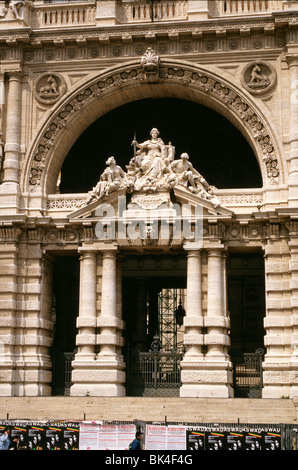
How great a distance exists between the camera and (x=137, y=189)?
29656 mm

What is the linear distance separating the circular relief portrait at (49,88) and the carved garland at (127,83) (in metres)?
0.54

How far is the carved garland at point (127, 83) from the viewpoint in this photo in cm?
2991

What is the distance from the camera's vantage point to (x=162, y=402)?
25984 mm

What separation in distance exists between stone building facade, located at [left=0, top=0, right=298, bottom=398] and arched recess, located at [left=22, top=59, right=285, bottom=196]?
5cm

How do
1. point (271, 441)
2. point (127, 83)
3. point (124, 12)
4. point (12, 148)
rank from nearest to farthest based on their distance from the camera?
point (271, 441)
point (12, 148)
point (127, 83)
point (124, 12)

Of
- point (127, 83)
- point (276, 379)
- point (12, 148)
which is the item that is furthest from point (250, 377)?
point (12, 148)

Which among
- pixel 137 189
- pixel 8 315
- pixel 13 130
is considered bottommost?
pixel 8 315

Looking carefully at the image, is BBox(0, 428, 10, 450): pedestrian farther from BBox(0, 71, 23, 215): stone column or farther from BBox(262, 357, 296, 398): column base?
BBox(0, 71, 23, 215): stone column

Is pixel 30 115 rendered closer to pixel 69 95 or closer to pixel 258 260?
pixel 69 95

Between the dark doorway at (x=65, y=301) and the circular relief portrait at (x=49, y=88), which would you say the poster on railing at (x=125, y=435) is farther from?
the circular relief portrait at (x=49, y=88)

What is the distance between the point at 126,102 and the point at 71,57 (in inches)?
108

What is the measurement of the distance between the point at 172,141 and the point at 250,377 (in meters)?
12.0

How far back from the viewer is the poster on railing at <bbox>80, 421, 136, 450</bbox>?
18547mm

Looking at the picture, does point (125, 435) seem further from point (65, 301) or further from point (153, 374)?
point (65, 301)
